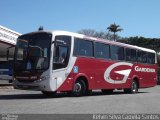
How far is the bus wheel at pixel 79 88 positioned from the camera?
20.4 m

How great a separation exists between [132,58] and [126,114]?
14.6 m

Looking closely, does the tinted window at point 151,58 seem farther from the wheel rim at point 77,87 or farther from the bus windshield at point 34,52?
the bus windshield at point 34,52

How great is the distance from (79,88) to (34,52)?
3.21 m

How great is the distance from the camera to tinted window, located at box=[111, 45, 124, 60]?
24422 millimetres

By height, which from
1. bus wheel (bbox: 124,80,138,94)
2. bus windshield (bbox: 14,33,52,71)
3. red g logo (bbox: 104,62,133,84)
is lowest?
bus wheel (bbox: 124,80,138,94)

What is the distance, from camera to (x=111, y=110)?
45.4 ft

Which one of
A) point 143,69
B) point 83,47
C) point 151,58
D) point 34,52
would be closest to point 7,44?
point 151,58

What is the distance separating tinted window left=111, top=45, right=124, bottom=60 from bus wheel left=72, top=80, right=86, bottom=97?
388cm

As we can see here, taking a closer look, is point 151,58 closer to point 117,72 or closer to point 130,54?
point 130,54

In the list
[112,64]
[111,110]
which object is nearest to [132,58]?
[112,64]

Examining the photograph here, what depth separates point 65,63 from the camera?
19.5m

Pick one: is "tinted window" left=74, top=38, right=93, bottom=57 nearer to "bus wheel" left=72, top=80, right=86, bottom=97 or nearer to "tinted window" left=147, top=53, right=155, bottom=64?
"bus wheel" left=72, top=80, right=86, bottom=97

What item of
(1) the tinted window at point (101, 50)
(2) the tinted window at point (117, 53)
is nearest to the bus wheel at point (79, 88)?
(1) the tinted window at point (101, 50)

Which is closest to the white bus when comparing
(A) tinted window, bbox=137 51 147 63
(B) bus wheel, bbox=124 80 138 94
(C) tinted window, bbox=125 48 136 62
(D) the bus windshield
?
(D) the bus windshield
